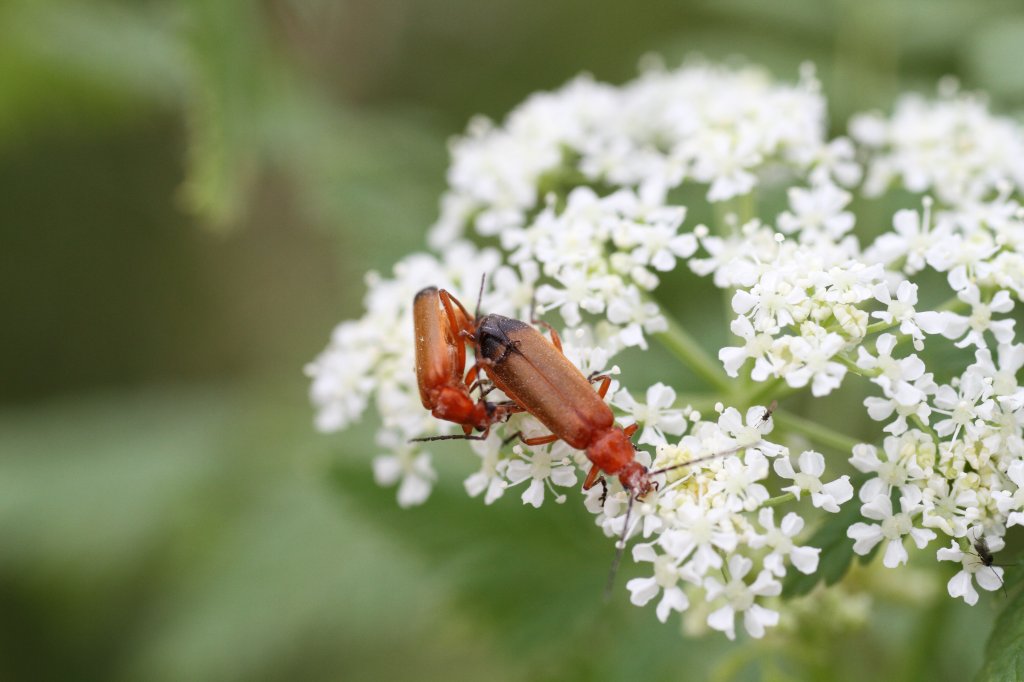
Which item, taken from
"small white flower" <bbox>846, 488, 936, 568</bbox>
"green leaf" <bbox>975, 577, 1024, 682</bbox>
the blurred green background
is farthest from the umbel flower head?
the blurred green background

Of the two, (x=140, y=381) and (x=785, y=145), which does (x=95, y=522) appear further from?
(x=785, y=145)

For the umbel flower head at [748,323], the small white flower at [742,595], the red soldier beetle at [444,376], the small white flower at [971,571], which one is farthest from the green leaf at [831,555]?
the red soldier beetle at [444,376]

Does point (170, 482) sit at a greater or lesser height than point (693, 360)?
greater

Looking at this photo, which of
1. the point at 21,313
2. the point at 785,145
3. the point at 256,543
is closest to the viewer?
the point at 785,145

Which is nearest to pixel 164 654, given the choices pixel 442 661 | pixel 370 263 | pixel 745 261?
pixel 442 661

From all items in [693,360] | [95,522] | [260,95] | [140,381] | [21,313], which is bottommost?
[693,360]

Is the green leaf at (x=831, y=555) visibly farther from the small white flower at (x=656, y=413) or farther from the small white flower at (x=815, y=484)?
the small white flower at (x=656, y=413)

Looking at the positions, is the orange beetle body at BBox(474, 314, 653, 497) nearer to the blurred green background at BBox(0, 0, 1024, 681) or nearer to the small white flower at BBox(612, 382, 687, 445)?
the small white flower at BBox(612, 382, 687, 445)
